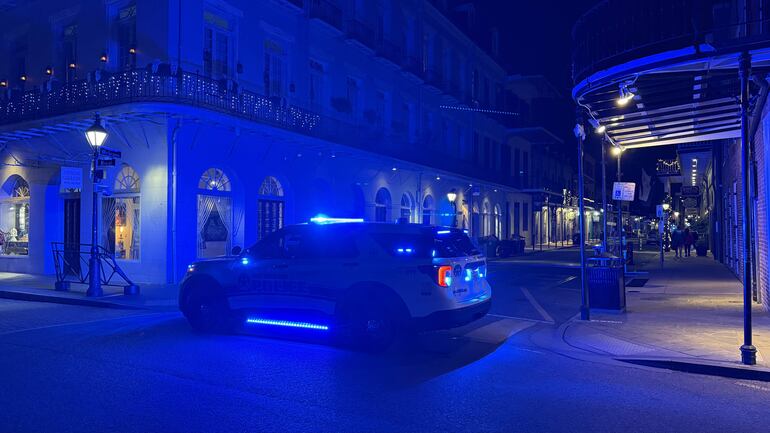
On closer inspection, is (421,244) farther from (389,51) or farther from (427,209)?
(427,209)

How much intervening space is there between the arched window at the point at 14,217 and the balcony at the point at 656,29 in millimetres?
18885

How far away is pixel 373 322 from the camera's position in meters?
8.42

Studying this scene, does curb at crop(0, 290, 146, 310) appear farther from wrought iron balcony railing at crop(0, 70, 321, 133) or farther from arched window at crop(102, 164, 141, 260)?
wrought iron balcony railing at crop(0, 70, 321, 133)

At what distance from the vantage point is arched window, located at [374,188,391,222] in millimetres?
26094

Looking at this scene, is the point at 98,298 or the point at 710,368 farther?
the point at 98,298

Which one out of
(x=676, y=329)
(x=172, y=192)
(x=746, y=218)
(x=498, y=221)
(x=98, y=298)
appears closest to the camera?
(x=746, y=218)

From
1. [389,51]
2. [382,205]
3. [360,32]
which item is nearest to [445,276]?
[360,32]

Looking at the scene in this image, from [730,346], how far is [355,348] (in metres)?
5.25

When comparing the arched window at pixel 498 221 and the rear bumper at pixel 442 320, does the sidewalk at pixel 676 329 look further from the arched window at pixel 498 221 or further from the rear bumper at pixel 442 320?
the arched window at pixel 498 221

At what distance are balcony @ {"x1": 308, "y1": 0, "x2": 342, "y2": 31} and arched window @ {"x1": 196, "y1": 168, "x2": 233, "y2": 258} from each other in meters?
6.72

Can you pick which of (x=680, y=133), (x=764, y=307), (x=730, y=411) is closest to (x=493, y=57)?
(x=680, y=133)

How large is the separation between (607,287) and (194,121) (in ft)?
37.1

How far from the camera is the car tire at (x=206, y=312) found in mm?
9742

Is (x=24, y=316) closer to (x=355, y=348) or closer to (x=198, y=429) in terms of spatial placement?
(x=355, y=348)
